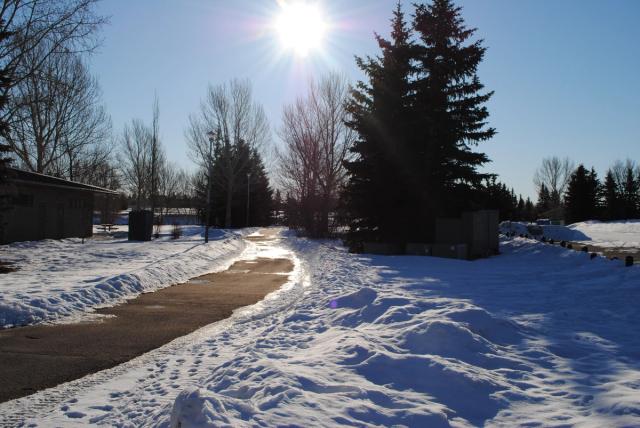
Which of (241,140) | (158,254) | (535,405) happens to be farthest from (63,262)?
(241,140)

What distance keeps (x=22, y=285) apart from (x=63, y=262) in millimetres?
6226

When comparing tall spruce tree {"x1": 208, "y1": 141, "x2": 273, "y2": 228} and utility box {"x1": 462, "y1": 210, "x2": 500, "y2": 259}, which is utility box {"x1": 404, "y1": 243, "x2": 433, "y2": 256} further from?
tall spruce tree {"x1": 208, "y1": 141, "x2": 273, "y2": 228}

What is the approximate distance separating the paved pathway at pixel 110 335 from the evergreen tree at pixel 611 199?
229ft

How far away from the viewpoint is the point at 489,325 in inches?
271

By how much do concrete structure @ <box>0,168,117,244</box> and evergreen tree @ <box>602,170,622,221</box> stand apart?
6612 centimetres

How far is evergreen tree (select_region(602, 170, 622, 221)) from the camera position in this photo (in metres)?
68.1

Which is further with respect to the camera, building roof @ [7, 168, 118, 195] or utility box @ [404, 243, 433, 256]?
building roof @ [7, 168, 118, 195]

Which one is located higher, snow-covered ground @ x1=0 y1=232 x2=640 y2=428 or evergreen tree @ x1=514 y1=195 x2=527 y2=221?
evergreen tree @ x1=514 y1=195 x2=527 y2=221

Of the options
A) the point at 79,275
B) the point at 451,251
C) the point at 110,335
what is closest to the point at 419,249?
the point at 451,251

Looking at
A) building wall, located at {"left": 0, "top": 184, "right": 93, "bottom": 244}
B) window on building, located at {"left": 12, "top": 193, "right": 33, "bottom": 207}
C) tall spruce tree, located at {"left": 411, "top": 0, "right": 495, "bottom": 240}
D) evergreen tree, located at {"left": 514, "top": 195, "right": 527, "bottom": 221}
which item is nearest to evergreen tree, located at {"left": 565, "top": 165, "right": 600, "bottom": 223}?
evergreen tree, located at {"left": 514, "top": 195, "right": 527, "bottom": 221}

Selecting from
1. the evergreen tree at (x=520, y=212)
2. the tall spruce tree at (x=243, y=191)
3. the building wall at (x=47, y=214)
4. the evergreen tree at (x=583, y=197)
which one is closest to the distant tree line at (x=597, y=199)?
the evergreen tree at (x=583, y=197)

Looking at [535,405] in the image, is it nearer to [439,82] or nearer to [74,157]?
[439,82]

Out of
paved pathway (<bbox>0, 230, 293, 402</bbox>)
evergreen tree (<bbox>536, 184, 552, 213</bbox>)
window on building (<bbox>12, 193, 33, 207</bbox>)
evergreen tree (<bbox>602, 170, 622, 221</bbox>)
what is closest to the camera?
paved pathway (<bbox>0, 230, 293, 402</bbox>)

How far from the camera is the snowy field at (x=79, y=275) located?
29.2 ft
